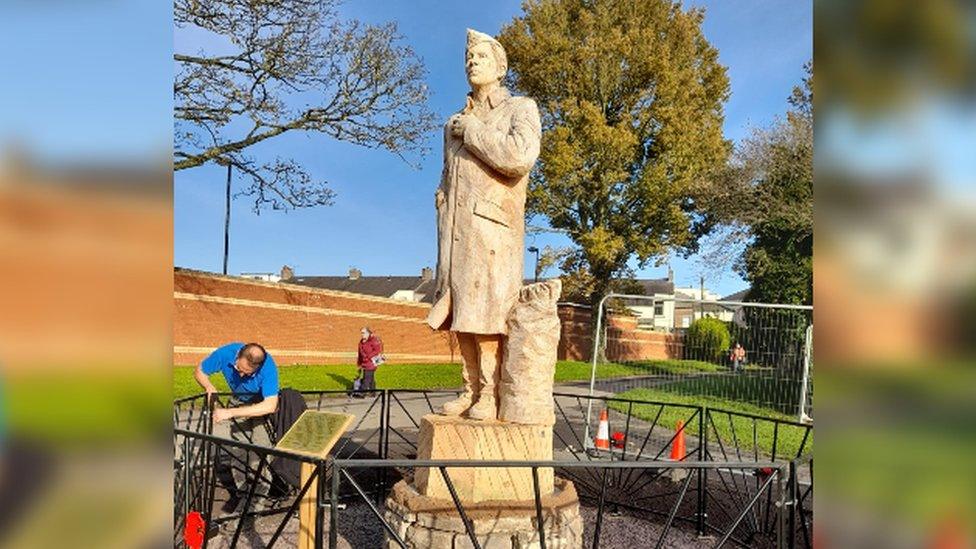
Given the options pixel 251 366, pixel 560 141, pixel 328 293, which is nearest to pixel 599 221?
pixel 560 141

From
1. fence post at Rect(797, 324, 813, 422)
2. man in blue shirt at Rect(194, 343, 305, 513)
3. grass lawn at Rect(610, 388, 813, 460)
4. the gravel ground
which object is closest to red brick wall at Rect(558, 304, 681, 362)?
grass lawn at Rect(610, 388, 813, 460)

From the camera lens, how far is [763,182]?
22.4 m

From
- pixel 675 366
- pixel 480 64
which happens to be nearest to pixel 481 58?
pixel 480 64

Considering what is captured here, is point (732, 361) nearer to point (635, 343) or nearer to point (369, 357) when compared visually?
point (635, 343)

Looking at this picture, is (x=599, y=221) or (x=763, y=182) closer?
(x=763, y=182)

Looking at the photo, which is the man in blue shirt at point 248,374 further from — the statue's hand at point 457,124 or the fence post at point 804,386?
the fence post at point 804,386

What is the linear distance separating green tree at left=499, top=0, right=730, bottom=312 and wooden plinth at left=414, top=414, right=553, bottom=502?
20634 millimetres

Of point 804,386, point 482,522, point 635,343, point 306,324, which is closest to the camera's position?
point 482,522

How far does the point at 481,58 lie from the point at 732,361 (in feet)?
26.8

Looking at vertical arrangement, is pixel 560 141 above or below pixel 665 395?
above

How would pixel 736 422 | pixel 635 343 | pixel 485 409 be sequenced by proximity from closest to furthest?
pixel 485 409 → pixel 736 422 → pixel 635 343

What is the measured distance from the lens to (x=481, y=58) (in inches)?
211
